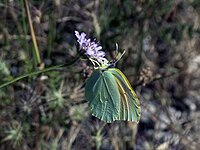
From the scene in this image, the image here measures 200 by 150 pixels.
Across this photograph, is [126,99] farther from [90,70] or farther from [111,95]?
[90,70]

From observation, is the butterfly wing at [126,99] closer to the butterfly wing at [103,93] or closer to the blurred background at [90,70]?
the butterfly wing at [103,93]

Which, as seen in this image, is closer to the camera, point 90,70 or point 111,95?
point 111,95

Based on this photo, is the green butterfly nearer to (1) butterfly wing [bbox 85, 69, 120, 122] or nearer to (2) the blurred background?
(1) butterfly wing [bbox 85, 69, 120, 122]

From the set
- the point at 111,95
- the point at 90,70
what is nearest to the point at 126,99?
the point at 111,95

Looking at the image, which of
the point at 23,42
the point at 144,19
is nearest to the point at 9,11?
the point at 23,42

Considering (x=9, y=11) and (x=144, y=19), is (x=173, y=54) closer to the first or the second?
(x=144, y=19)

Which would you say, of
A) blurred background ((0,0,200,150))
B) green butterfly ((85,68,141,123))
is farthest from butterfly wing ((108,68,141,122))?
blurred background ((0,0,200,150))
